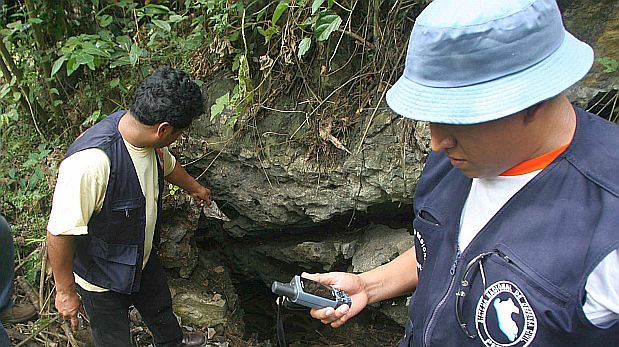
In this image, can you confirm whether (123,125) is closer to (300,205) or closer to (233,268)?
(300,205)

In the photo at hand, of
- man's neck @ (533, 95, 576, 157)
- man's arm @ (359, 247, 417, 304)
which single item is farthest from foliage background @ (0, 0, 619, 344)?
man's neck @ (533, 95, 576, 157)

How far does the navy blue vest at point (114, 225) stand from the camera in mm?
2537

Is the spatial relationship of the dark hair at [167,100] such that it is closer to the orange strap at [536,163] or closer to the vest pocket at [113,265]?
the vest pocket at [113,265]

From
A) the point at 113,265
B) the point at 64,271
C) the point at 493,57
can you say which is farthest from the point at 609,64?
the point at 64,271

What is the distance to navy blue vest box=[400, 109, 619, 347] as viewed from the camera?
1108mm

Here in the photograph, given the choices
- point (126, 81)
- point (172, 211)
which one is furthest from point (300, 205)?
point (126, 81)

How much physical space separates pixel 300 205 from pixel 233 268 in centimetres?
115

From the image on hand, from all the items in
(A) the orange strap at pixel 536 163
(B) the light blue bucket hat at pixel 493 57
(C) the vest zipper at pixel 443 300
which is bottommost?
(C) the vest zipper at pixel 443 300

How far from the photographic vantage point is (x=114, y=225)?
2.62 metres

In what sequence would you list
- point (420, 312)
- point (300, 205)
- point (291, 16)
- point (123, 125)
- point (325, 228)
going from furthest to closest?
point (325, 228), point (300, 205), point (291, 16), point (123, 125), point (420, 312)

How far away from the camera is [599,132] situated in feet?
3.92

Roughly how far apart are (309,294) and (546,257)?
716 millimetres

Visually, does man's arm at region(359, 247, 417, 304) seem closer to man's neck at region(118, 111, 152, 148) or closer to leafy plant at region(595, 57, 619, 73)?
man's neck at region(118, 111, 152, 148)

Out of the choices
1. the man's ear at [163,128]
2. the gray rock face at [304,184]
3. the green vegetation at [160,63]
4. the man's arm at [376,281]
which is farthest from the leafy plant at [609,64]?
the man's ear at [163,128]
